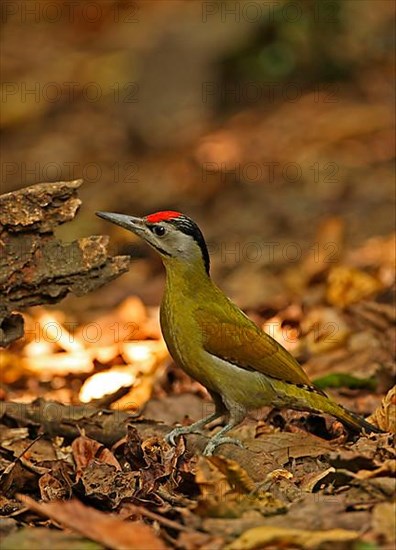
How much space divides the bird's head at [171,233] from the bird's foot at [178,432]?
2.90 feet

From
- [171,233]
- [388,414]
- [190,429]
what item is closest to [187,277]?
[171,233]

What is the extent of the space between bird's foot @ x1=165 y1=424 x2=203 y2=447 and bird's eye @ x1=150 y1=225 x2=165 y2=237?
3.47ft

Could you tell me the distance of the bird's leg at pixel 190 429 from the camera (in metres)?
5.48

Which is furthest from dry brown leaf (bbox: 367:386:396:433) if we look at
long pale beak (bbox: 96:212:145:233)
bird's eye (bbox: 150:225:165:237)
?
long pale beak (bbox: 96:212:145:233)

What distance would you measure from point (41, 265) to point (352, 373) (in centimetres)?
224

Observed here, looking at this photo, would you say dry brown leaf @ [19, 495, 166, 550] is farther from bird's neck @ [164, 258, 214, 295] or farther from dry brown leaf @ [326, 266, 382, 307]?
dry brown leaf @ [326, 266, 382, 307]

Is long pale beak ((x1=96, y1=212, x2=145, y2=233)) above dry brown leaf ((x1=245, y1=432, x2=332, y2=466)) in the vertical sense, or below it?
above

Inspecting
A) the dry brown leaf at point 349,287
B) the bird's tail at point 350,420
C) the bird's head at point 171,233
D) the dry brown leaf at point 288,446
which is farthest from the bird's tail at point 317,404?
the dry brown leaf at point 349,287

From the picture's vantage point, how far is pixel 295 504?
3.92 meters

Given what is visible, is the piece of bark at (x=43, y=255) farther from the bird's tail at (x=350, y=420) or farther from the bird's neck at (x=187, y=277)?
the bird's tail at (x=350, y=420)

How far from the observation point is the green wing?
5.65 meters

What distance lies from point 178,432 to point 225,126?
819 cm

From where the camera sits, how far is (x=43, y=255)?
5.45 meters

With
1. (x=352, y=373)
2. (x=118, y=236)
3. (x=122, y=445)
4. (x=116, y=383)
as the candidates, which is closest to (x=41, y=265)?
(x=122, y=445)
